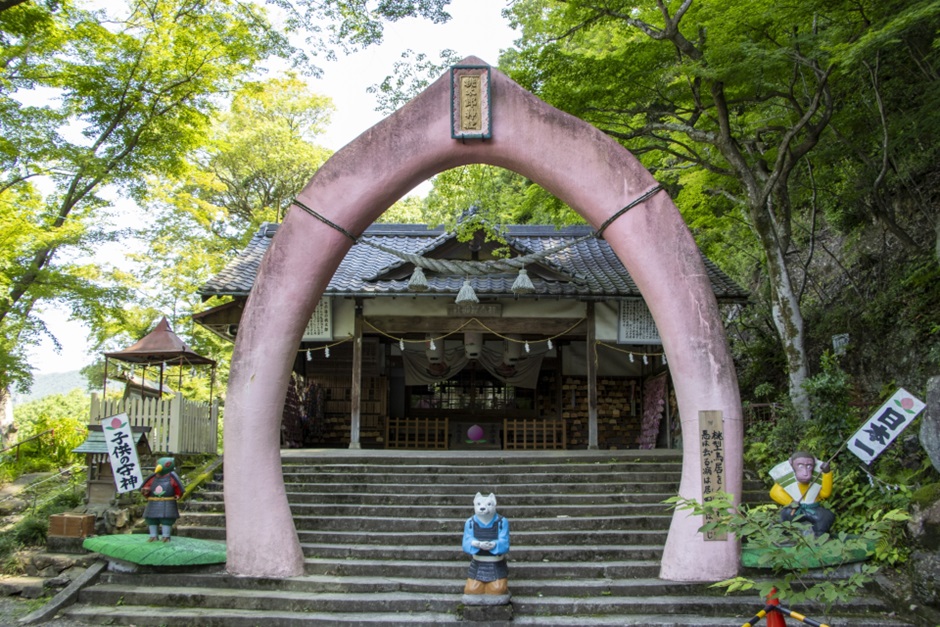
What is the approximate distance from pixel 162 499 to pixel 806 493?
7.47 m

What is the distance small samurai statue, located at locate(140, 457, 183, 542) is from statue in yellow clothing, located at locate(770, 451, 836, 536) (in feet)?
23.0

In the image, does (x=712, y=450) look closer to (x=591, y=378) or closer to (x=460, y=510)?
(x=460, y=510)

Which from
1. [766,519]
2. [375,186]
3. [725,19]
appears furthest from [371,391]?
[766,519]

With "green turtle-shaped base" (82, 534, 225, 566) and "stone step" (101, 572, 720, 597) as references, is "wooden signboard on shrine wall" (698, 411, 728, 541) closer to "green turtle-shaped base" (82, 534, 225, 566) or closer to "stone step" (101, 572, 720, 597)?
"stone step" (101, 572, 720, 597)

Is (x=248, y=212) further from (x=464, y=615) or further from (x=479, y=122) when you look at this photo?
(x=464, y=615)

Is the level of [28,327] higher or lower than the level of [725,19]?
lower

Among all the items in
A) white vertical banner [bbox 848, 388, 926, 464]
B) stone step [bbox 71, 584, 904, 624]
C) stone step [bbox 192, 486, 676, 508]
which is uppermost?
white vertical banner [bbox 848, 388, 926, 464]

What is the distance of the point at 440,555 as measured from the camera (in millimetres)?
8703

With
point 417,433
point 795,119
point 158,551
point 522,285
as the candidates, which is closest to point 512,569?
point 158,551

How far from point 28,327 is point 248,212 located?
1295cm

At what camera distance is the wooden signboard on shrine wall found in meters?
7.78

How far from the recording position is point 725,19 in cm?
1086

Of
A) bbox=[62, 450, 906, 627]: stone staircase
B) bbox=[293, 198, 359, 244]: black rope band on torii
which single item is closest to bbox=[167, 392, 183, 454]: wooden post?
bbox=[62, 450, 906, 627]: stone staircase

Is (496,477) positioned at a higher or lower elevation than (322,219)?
lower
